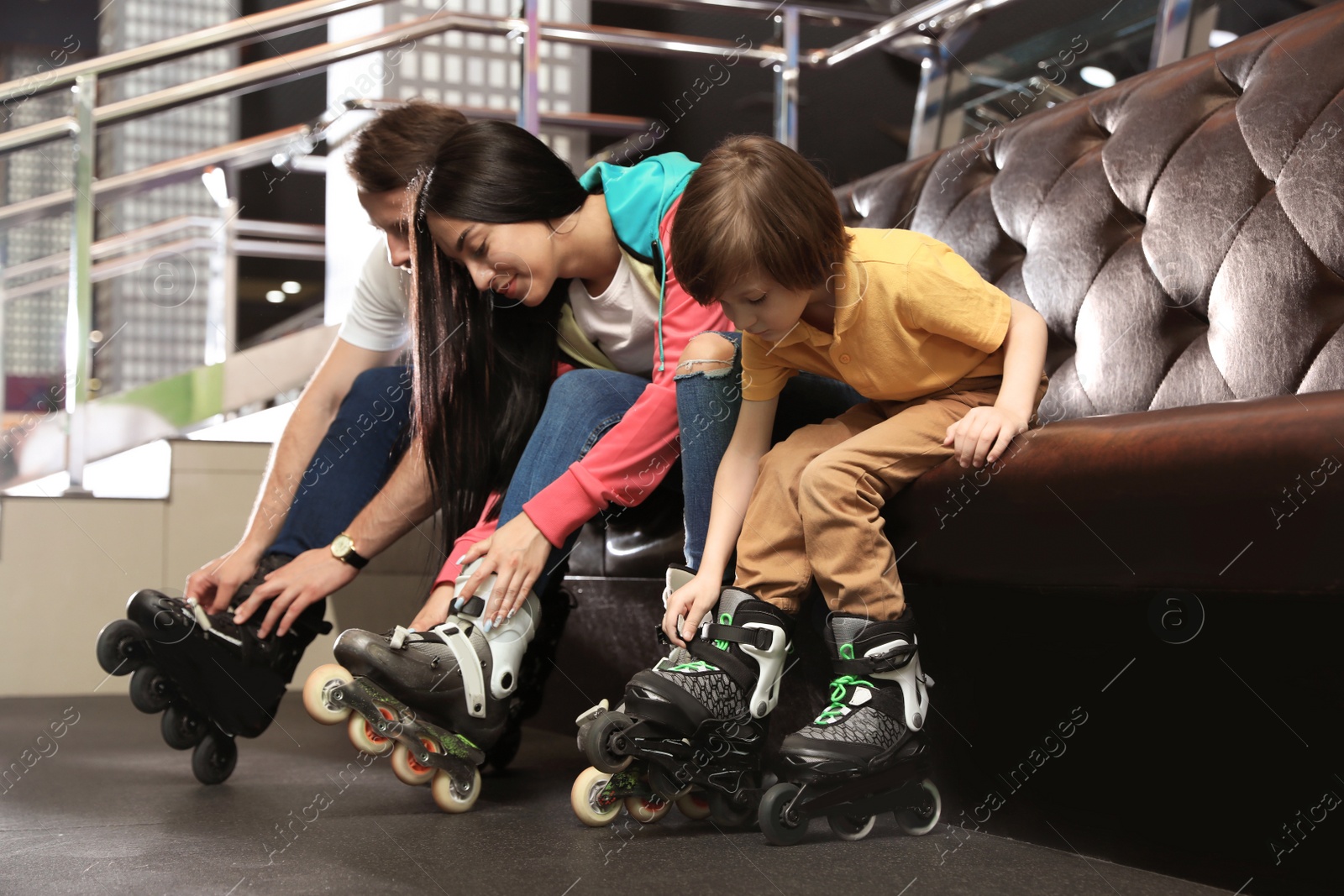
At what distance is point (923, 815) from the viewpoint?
91 centimetres

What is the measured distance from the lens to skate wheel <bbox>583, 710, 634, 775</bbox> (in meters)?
0.87

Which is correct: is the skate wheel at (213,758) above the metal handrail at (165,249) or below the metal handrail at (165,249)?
below

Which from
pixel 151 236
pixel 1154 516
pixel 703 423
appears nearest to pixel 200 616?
pixel 703 423

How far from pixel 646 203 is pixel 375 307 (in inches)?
18.5

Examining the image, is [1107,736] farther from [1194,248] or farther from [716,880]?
[1194,248]

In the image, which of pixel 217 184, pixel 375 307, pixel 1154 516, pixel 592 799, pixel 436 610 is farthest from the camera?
pixel 217 184

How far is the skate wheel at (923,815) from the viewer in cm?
91

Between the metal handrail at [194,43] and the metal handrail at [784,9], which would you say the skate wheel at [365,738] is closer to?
the metal handrail at [194,43]

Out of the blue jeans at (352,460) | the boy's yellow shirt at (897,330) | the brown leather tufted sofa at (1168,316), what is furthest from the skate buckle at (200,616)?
the brown leather tufted sofa at (1168,316)

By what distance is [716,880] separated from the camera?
75 cm

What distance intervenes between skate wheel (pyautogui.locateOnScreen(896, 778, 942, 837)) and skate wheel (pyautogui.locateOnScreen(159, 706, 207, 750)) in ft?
2.63

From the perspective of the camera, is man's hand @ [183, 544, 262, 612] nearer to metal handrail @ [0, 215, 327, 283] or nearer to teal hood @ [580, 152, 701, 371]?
teal hood @ [580, 152, 701, 371]

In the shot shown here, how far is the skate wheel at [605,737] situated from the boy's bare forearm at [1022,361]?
411 millimetres

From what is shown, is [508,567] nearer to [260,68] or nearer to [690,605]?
[690,605]
